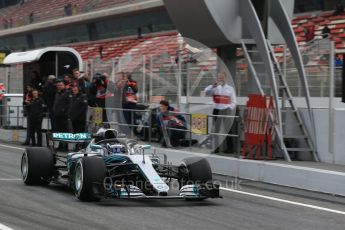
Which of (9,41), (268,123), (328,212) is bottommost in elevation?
(328,212)

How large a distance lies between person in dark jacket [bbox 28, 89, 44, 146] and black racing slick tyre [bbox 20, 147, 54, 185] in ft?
29.4

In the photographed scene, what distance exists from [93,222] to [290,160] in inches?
280

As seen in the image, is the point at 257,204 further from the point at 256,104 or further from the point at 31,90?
the point at 31,90

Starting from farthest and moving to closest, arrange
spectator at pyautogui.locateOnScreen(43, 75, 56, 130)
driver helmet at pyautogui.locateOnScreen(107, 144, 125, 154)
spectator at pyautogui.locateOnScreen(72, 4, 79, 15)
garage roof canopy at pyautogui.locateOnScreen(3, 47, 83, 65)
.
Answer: spectator at pyautogui.locateOnScreen(72, 4, 79, 15)
garage roof canopy at pyautogui.locateOnScreen(3, 47, 83, 65)
spectator at pyautogui.locateOnScreen(43, 75, 56, 130)
driver helmet at pyautogui.locateOnScreen(107, 144, 125, 154)

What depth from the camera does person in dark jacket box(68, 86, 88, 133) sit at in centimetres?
1870

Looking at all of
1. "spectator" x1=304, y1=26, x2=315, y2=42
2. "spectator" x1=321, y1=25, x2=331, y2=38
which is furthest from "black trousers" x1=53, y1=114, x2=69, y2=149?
"spectator" x1=321, y1=25, x2=331, y2=38

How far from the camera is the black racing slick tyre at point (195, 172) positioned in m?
10.4

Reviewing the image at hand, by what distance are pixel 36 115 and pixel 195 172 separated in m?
10.8

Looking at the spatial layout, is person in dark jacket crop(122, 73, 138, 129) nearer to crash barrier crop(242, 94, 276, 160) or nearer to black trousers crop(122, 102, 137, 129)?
black trousers crop(122, 102, 137, 129)

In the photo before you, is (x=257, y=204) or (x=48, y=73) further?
(x=48, y=73)

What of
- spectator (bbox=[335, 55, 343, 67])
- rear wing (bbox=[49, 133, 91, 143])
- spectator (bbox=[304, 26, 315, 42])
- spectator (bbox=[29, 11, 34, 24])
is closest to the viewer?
rear wing (bbox=[49, 133, 91, 143])

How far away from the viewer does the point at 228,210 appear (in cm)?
973

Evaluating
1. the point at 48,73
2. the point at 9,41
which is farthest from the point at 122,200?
the point at 9,41

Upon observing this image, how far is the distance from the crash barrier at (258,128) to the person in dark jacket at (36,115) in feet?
26.1
